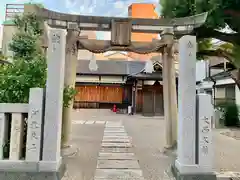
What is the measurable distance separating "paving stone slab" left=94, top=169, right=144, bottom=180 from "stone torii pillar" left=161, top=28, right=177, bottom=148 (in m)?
1.41

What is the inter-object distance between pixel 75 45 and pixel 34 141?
251 centimetres

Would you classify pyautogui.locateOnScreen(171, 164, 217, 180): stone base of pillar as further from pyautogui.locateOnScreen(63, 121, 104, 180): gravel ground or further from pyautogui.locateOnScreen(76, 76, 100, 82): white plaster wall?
pyautogui.locateOnScreen(76, 76, 100, 82): white plaster wall

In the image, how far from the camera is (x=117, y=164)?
3.76 meters


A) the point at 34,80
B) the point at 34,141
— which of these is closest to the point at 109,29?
the point at 34,80

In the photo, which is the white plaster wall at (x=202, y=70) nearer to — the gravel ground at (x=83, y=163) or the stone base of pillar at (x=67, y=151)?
the gravel ground at (x=83, y=163)

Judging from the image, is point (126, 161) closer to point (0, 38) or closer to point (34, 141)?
point (34, 141)

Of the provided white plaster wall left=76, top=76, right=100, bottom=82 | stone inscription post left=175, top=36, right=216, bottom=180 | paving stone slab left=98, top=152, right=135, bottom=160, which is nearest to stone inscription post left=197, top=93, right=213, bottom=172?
stone inscription post left=175, top=36, right=216, bottom=180

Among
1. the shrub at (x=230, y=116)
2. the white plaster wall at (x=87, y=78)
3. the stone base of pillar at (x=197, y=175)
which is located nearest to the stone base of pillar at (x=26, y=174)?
the stone base of pillar at (x=197, y=175)

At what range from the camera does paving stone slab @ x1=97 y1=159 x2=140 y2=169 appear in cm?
361

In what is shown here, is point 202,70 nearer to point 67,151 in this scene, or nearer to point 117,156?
point 117,156

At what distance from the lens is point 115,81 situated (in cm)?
1967

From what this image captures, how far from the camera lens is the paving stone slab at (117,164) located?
3609 millimetres

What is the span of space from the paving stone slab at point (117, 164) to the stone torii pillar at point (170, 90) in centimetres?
108

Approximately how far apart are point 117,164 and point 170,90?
6.77ft
